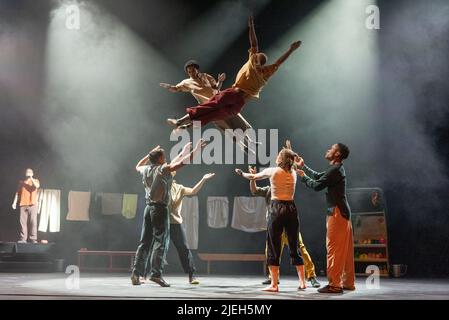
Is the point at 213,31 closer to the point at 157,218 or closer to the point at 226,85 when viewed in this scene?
the point at 226,85

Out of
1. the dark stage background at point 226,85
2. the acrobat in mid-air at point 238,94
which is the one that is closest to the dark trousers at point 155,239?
the acrobat in mid-air at point 238,94

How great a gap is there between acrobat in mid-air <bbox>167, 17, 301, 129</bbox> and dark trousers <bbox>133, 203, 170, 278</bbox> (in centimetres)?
125

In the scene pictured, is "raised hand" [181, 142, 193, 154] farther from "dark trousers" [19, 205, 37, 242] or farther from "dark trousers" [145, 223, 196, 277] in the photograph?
"dark trousers" [19, 205, 37, 242]

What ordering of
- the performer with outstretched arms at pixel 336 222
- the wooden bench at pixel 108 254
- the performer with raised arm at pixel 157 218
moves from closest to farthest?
the performer with outstretched arms at pixel 336 222, the performer with raised arm at pixel 157 218, the wooden bench at pixel 108 254

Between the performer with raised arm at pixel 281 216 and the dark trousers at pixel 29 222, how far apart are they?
24.0ft

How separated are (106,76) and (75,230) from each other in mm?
3806

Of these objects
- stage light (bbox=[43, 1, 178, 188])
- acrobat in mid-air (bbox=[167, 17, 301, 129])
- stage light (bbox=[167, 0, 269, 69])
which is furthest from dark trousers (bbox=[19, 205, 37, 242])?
acrobat in mid-air (bbox=[167, 17, 301, 129])

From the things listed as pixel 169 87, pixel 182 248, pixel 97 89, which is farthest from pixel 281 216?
pixel 97 89

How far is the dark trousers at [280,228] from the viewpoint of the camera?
19.9 ft

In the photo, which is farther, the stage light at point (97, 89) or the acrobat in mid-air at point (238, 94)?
the stage light at point (97, 89)

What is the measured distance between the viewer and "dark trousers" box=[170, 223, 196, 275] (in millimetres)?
7375

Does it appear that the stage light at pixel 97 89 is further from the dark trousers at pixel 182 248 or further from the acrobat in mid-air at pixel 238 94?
the acrobat in mid-air at pixel 238 94

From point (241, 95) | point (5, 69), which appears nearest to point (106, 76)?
point (5, 69)

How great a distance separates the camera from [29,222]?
1173cm
